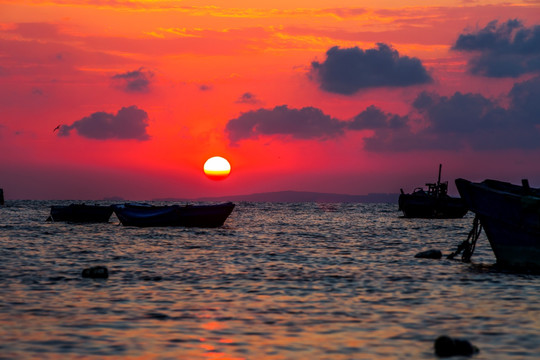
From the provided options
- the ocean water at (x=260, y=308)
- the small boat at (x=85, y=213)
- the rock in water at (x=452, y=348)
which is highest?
the small boat at (x=85, y=213)

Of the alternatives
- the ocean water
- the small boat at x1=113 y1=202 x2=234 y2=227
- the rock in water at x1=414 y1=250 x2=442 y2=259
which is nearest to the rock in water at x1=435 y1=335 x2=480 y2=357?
the ocean water

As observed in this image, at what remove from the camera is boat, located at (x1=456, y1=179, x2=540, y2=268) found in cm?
2614

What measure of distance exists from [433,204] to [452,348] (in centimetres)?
8051

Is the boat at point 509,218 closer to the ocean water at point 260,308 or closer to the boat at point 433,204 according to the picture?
the ocean water at point 260,308

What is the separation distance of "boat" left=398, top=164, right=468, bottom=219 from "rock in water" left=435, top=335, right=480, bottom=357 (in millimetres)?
78286

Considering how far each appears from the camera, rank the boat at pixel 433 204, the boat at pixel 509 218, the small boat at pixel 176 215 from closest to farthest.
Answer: the boat at pixel 509 218
the small boat at pixel 176 215
the boat at pixel 433 204

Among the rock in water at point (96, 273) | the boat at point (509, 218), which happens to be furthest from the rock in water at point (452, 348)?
the boat at point (509, 218)

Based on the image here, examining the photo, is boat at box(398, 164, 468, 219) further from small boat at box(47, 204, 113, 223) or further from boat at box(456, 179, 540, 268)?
boat at box(456, 179, 540, 268)

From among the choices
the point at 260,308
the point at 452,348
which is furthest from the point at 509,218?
the point at 452,348

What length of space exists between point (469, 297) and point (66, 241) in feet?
102

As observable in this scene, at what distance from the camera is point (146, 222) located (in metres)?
61.3

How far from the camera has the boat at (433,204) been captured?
90562 millimetres

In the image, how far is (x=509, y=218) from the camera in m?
26.9

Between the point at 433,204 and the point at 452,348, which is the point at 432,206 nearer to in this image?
the point at 433,204
